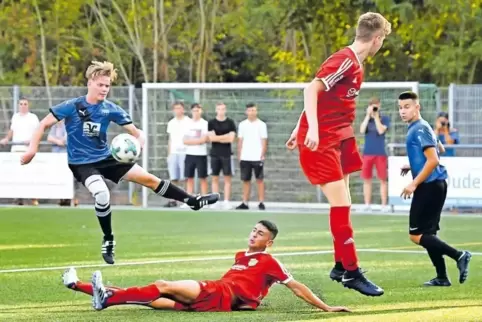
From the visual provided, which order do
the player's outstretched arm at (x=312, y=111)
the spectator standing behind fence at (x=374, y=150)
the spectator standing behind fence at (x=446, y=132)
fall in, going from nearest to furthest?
the player's outstretched arm at (x=312, y=111) < the spectator standing behind fence at (x=446, y=132) < the spectator standing behind fence at (x=374, y=150)

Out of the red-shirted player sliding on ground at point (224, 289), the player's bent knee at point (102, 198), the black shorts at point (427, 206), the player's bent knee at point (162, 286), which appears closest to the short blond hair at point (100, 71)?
the player's bent knee at point (102, 198)

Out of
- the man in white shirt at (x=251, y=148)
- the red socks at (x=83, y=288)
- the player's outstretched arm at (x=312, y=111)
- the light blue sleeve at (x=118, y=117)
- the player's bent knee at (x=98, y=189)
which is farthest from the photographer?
the man in white shirt at (x=251, y=148)

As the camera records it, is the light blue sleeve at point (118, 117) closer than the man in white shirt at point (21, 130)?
Yes

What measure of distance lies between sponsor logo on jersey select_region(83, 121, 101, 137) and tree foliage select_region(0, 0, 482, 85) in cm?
1698

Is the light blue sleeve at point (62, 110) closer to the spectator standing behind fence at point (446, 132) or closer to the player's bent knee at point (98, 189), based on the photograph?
the player's bent knee at point (98, 189)

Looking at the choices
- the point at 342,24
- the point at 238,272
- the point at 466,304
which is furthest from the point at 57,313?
the point at 342,24

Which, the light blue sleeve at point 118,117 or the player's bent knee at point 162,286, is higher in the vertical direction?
the light blue sleeve at point 118,117

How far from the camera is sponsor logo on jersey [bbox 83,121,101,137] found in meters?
13.4

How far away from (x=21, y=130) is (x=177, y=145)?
335 cm

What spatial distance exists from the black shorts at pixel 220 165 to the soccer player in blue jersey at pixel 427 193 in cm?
1297

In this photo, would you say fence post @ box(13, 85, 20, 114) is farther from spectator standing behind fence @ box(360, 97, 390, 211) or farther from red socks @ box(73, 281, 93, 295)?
red socks @ box(73, 281, 93, 295)

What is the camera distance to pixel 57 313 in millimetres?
10250

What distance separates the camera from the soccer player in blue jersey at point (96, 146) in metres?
13.2

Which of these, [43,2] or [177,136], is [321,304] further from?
[43,2]
